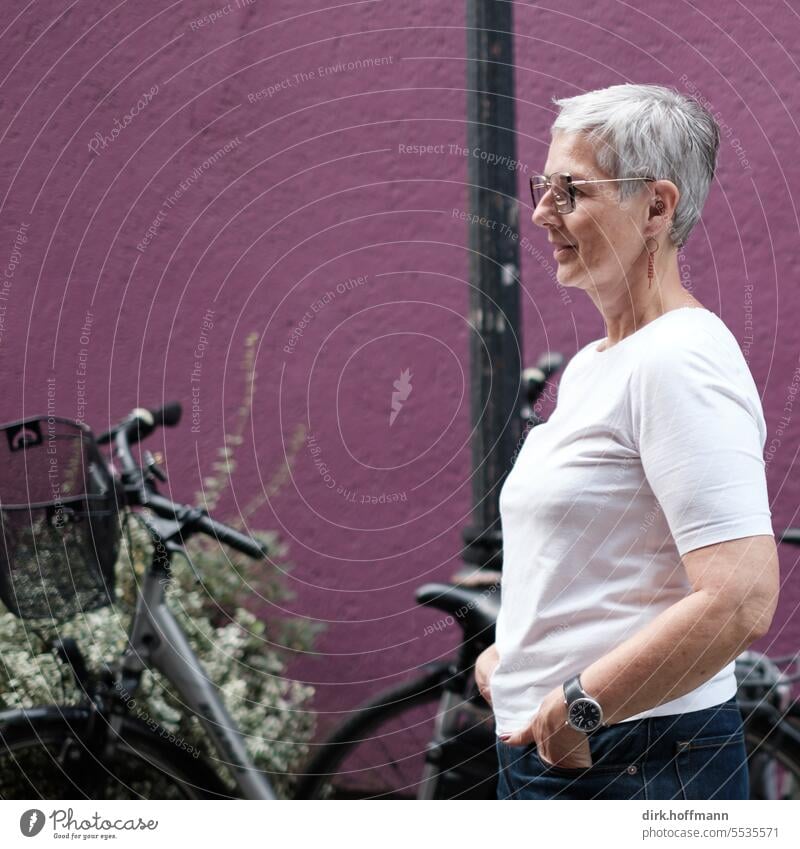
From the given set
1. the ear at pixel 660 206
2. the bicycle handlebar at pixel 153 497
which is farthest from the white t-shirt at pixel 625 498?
the bicycle handlebar at pixel 153 497

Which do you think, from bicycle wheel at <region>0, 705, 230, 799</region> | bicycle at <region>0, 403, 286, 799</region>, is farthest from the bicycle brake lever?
bicycle wheel at <region>0, 705, 230, 799</region>

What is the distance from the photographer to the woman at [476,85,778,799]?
38.0 inches

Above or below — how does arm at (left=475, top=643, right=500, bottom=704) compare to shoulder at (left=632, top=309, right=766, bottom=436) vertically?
below

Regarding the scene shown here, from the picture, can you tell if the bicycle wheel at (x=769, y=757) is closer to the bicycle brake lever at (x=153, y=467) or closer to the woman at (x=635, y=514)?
the woman at (x=635, y=514)

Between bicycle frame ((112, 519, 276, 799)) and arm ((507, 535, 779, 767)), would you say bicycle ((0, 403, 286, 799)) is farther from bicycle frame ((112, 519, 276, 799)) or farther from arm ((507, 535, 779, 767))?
arm ((507, 535, 779, 767))

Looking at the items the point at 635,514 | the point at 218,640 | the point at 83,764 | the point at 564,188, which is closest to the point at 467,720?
the point at 218,640

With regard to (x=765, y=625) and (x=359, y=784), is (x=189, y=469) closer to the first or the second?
(x=359, y=784)

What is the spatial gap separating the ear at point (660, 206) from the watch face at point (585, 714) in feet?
1.55

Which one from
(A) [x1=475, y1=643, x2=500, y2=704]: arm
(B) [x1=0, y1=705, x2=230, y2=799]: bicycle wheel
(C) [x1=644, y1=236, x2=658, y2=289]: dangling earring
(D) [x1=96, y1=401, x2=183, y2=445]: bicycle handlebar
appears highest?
(C) [x1=644, y1=236, x2=658, y2=289]: dangling earring

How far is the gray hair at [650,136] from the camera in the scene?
1.09m

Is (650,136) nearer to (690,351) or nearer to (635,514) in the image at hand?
(690,351)

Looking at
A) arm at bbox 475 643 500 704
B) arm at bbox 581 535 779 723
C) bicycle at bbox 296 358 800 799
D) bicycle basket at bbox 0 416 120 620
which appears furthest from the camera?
bicycle at bbox 296 358 800 799

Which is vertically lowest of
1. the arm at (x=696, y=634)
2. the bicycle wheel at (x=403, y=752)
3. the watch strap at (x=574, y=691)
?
the bicycle wheel at (x=403, y=752)
